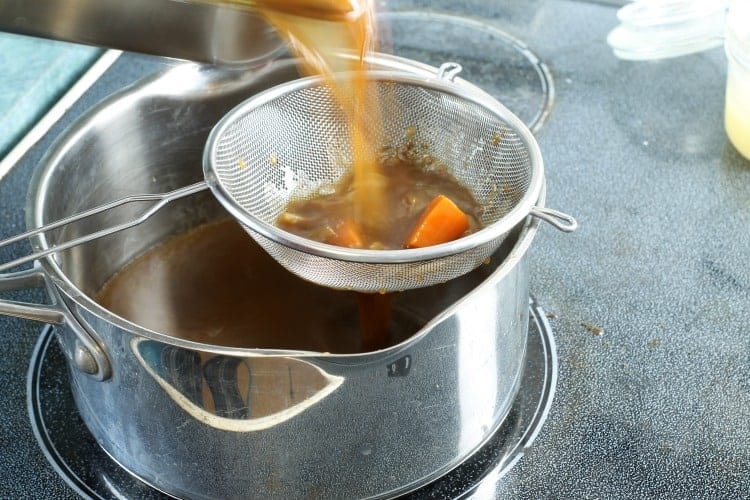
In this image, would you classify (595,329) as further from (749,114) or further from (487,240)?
(749,114)

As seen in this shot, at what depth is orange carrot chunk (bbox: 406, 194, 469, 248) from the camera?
102 centimetres

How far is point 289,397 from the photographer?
79cm

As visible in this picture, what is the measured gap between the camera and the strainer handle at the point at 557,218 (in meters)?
0.90

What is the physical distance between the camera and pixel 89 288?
1.14m

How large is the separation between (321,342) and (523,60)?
615 millimetres

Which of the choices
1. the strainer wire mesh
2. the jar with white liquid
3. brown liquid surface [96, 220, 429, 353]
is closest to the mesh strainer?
the strainer wire mesh

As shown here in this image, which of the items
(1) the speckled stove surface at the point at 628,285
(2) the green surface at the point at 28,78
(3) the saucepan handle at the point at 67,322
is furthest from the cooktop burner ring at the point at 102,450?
(2) the green surface at the point at 28,78

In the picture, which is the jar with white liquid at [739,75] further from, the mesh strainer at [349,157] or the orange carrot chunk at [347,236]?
the orange carrot chunk at [347,236]

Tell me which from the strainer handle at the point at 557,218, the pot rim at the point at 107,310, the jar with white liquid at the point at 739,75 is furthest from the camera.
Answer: the jar with white liquid at the point at 739,75

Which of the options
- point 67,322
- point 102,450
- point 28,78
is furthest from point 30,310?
point 28,78

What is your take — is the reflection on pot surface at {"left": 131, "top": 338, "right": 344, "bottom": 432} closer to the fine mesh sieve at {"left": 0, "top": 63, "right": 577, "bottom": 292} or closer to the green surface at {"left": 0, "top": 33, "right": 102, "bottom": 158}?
the fine mesh sieve at {"left": 0, "top": 63, "right": 577, "bottom": 292}

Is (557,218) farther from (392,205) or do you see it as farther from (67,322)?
(67,322)

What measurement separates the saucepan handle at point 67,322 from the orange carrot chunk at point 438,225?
36 cm

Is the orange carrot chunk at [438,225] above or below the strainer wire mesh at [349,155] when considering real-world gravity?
below
